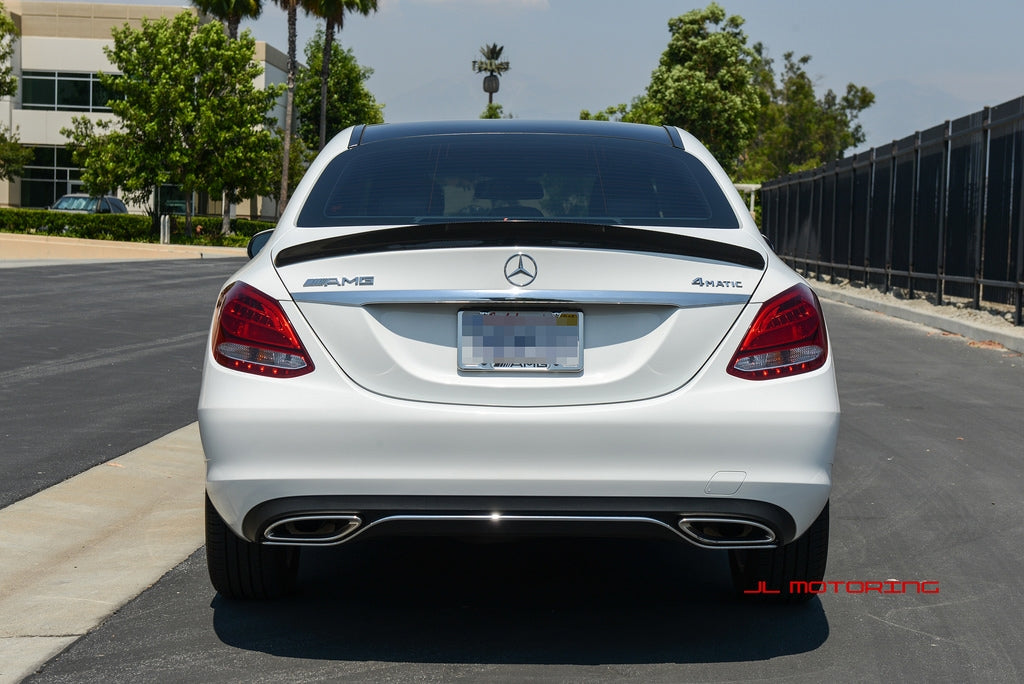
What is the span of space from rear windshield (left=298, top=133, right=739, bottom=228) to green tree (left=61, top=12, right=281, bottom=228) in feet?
146

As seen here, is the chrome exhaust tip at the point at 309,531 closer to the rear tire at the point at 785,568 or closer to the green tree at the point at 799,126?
the rear tire at the point at 785,568

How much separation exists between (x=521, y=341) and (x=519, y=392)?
15cm

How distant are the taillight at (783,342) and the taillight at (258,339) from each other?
1281 mm

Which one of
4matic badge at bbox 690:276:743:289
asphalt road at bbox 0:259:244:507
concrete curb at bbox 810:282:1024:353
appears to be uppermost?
4matic badge at bbox 690:276:743:289

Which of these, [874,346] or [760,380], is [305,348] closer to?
[760,380]

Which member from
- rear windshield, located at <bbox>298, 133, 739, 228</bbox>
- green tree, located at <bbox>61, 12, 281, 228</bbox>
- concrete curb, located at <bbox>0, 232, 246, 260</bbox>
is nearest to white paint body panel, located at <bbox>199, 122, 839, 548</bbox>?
rear windshield, located at <bbox>298, 133, 739, 228</bbox>

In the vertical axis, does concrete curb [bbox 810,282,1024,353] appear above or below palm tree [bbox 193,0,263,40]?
below

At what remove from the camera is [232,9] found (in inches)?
2126

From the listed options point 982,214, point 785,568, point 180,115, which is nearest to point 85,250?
point 180,115

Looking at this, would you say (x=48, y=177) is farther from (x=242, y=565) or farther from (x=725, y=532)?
(x=725, y=532)

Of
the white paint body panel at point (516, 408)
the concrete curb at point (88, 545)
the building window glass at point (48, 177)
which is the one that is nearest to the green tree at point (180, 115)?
the building window glass at point (48, 177)

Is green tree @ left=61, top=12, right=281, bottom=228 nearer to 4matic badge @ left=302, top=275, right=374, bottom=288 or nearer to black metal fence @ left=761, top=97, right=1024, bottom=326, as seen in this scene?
black metal fence @ left=761, top=97, right=1024, bottom=326

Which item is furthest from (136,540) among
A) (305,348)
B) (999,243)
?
(999,243)

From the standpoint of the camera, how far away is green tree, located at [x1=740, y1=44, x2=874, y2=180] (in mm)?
100500
